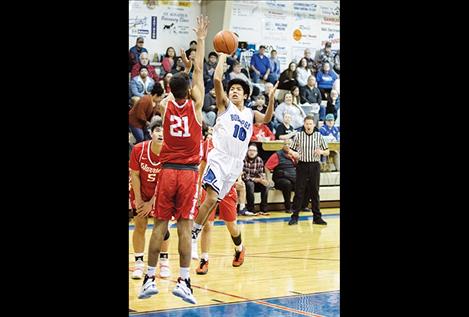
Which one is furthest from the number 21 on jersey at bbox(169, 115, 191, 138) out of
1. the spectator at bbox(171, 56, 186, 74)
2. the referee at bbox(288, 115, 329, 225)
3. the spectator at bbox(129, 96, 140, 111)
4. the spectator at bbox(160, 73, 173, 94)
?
the spectator at bbox(171, 56, 186, 74)

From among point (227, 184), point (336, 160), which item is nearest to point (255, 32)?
point (336, 160)

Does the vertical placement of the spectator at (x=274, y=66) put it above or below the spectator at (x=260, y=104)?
above

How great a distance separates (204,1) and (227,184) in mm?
10203

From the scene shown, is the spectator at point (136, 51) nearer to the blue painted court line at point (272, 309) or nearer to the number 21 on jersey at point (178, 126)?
the number 21 on jersey at point (178, 126)

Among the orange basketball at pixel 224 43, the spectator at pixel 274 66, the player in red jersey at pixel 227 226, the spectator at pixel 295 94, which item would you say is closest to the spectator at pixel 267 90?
the spectator at pixel 295 94

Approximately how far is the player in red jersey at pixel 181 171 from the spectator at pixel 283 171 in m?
7.40

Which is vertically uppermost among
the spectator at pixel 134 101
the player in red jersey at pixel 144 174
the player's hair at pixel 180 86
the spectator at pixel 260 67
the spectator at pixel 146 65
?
the spectator at pixel 260 67

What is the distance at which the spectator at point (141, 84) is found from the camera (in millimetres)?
13945

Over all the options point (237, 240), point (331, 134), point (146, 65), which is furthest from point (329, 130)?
point (237, 240)

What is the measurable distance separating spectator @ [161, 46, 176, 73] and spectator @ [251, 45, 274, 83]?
1.98 meters

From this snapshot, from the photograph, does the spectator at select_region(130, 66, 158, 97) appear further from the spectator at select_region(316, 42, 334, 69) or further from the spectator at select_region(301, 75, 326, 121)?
the spectator at select_region(316, 42, 334, 69)
